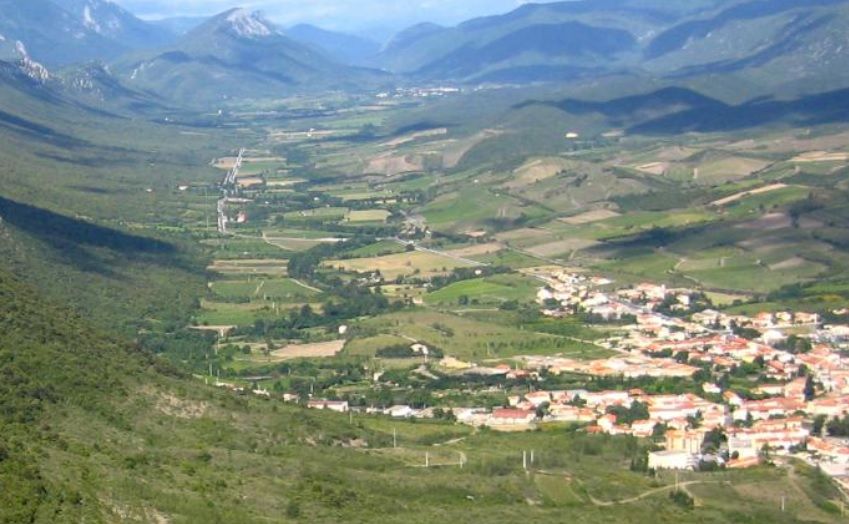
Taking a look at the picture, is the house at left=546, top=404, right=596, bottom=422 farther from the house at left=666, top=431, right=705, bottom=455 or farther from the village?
the house at left=666, top=431, right=705, bottom=455

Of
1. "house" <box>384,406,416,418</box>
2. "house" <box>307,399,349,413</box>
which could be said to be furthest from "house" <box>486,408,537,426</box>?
"house" <box>307,399,349,413</box>

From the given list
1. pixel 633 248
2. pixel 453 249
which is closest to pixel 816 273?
pixel 633 248

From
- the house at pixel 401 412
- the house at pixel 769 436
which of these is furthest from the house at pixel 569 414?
the house at pixel 769 436

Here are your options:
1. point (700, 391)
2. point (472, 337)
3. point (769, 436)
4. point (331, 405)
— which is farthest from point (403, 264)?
point (769, 436)

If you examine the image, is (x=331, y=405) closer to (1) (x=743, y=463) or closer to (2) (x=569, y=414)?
(2) (x=569, y=414)

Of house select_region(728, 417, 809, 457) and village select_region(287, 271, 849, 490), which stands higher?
village select_region(287, 271, 849, 490)

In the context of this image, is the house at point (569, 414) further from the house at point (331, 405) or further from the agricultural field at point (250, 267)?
the agricultural field at point (250, 267)
